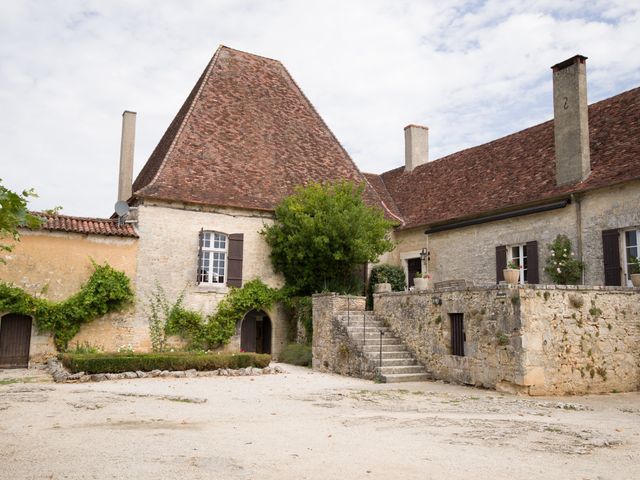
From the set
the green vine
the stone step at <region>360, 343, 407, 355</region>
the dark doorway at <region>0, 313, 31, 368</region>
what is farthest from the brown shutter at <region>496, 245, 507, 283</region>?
the dark doorway at <region>0, 313, 31, 368</region>

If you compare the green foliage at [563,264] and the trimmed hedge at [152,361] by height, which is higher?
the green foliage at [563,264]

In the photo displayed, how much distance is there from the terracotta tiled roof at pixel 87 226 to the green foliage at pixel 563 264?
1201 centimetres

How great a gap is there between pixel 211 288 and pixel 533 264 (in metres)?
9.78

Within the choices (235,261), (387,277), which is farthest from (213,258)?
(387,277)

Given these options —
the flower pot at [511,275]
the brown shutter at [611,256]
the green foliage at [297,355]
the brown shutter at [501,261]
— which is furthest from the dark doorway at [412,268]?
the flower pot at [511,275]

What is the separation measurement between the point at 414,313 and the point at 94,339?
9343 millimetres

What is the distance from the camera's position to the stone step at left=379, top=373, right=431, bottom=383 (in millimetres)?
13055

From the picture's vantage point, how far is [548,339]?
36.9ft

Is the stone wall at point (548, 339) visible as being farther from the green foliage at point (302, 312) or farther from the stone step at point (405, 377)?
the green foliage at point (302, 312)

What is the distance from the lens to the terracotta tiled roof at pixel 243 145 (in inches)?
730

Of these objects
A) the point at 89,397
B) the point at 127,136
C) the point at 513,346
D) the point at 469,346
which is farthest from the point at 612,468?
the point at 127,136

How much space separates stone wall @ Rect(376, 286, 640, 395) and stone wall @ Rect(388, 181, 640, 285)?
263 centimetres

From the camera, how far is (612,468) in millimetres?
5699

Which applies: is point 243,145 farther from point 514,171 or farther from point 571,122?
point 571,122
